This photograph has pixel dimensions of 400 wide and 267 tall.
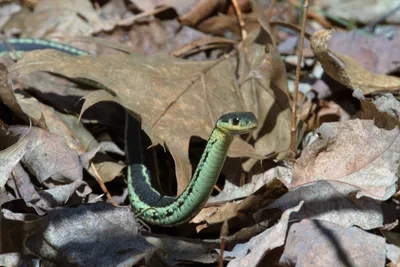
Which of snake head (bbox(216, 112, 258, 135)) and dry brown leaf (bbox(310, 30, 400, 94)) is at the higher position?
snake head (bbox(216, 112, 258, 135))

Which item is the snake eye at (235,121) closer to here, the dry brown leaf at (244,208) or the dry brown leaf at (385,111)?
the dry brown leaf at (244,208)

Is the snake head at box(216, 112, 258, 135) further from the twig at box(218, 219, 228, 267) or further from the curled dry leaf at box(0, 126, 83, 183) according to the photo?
the curled dry leaf at box(0, 126, 83, 183)

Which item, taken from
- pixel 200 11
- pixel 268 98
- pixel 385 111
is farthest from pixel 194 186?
pixel 200 11

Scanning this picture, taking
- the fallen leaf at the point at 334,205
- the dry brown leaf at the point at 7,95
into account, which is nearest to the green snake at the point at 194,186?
the fallen leaf at the point at 334,205

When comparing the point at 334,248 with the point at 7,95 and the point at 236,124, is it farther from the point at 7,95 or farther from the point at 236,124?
the point at 7,95

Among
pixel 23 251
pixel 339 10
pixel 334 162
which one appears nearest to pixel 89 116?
pixel 23 251

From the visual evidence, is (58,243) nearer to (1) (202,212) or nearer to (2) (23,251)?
(2) (23,251)

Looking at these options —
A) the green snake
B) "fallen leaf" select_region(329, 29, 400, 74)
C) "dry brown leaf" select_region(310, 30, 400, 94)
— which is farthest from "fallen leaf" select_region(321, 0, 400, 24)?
the green snake

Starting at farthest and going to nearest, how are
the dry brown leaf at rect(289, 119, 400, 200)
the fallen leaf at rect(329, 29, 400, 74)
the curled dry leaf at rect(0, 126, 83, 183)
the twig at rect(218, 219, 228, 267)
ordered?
the fallen leaf at rect(329, 29, 400, 74)
the curled dry leaf at rect(0, 126, 83, 183)
the dry brown leaf at rect(289, 119, 400, 200)
the twig at rect(218, 219, 228, 267)
